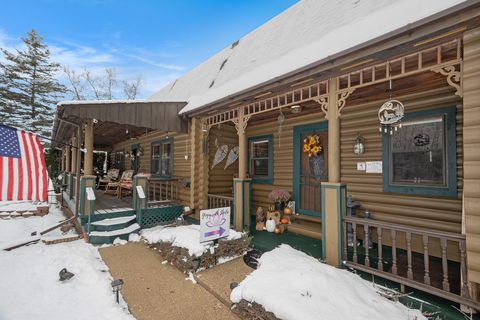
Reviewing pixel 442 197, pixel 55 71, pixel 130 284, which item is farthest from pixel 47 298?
pixel 55 71

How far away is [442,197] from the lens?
3855 millimetres

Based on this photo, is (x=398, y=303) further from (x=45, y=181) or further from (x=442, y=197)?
(x=45, y=181)

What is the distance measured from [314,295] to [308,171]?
151 inches

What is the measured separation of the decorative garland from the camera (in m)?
5.71

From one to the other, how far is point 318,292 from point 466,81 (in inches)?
116

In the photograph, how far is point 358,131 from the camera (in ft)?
16.4

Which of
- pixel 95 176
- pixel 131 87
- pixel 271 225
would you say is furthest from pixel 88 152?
pixel 131 87

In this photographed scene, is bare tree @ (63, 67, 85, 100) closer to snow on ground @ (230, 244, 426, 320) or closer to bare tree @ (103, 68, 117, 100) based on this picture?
bare tree @ (103, 68, 117, 100)

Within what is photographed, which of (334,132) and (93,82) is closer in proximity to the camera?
(334,132)

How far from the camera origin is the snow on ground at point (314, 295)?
7.61ft

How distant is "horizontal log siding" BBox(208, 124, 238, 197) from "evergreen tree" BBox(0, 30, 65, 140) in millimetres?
22904

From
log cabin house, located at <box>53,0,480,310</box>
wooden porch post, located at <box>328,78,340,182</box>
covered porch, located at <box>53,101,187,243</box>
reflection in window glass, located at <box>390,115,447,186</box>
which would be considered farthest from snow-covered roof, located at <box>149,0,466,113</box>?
reflection in window glass, located at <box>390,115,447,186</box>

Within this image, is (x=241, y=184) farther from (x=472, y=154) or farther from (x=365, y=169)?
(x=472, y=154)

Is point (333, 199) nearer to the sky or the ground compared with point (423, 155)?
nearer to the ground
